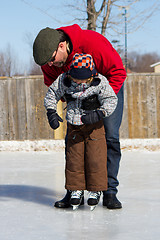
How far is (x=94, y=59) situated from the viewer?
2.16m

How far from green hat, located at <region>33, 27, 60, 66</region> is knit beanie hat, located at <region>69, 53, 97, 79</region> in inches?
5.7

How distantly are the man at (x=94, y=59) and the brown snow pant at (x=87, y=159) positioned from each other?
148 millimetres

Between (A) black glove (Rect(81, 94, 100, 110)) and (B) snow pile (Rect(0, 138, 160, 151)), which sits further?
(B) snow pile (Rect(0, 138, 160, 151))

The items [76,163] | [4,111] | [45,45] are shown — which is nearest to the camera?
[45,45]

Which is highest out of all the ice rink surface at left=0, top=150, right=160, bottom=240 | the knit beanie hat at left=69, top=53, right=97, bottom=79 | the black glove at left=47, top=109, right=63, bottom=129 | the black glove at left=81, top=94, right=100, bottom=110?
the knit beanie hat at left=69, top=53, right=97, bottom=79

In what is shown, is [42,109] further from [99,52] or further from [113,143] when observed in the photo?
[99,52]

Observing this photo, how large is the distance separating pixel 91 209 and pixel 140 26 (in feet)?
18.8

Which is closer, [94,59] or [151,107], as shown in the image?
[94,59]

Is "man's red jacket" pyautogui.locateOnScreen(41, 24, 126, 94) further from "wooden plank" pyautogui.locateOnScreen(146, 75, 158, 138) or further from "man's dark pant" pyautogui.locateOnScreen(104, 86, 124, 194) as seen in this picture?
"wooden plank" pyautogui.locateOnScreen(146, 75, 158, 138)

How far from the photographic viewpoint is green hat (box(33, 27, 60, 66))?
1.98 m

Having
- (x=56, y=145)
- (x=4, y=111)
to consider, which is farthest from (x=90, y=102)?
(x=4, y=111)

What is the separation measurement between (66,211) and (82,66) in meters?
0.92

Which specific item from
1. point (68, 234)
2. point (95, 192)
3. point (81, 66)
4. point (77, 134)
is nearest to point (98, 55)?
point (81, 66)

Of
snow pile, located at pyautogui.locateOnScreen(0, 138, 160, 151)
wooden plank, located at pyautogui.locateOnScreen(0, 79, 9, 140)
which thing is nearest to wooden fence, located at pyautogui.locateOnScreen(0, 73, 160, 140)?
wooden plank, located at pyautogui.locateOnScreen(0, 79, 9, 140)
